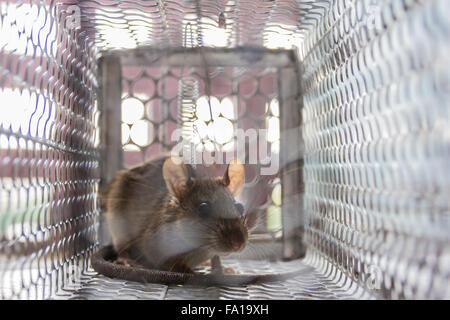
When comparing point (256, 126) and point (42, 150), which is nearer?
point (42, 150)

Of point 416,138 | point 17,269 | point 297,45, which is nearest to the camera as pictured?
point 416,138

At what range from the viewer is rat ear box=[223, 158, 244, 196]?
1153 millimetres

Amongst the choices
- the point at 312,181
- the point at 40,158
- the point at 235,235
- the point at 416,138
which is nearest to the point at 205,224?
the point at 235,235

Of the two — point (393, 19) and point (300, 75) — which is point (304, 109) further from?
point (393, 19)

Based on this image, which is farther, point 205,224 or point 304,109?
point 304,109

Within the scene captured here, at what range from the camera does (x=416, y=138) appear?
1.82ft

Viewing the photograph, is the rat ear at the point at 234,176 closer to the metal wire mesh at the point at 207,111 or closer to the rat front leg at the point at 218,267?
the metal wire mesh at the point at 207,111

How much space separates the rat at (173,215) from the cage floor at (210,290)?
19cm

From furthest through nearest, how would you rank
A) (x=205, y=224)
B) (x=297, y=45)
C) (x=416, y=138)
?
(x=297, y=45) → (x=205, y=224) → (x=416, y=138)

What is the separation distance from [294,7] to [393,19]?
1.37 ft

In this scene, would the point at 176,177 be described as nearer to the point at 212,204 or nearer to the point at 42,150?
the point at 212,204

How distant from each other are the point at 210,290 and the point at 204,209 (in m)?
0.28

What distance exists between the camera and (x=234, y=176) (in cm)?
115

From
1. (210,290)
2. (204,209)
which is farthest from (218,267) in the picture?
(210,290)
